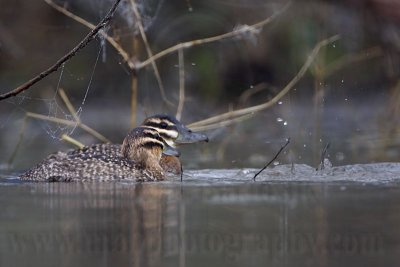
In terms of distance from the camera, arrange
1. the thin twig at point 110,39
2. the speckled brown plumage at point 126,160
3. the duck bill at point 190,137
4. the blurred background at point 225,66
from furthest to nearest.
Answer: the blurred background at point 225,66
the thin twig at point 110,39
the duck bill at point 190,137
the speckled brown plumage at point 126,160

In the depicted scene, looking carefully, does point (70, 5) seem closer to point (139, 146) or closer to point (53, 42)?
point (53, 42)

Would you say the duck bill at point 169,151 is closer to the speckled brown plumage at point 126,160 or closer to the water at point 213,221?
the speckled brown plumage at point 126,160

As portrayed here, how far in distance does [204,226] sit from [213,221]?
184mm

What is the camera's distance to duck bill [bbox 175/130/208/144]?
1012cm

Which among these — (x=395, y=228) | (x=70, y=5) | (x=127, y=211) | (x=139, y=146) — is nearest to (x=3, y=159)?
(x=139, y=146)

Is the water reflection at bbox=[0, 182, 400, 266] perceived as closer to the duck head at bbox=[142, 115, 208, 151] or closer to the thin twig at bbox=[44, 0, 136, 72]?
the duck head at bbox=[142, 115, 208, 151]

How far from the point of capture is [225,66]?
47.2ft

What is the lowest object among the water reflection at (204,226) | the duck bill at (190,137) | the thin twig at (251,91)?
the water reflection at (204,226)

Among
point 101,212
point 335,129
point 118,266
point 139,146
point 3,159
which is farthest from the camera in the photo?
point 335,129

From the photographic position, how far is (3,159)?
11258mm

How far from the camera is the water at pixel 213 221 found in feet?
20.4

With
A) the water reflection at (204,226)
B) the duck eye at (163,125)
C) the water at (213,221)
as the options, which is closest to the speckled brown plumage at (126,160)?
the duck eye at (163,125)

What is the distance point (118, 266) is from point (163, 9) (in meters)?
8.46

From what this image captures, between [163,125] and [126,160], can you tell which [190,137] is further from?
[126,160]
